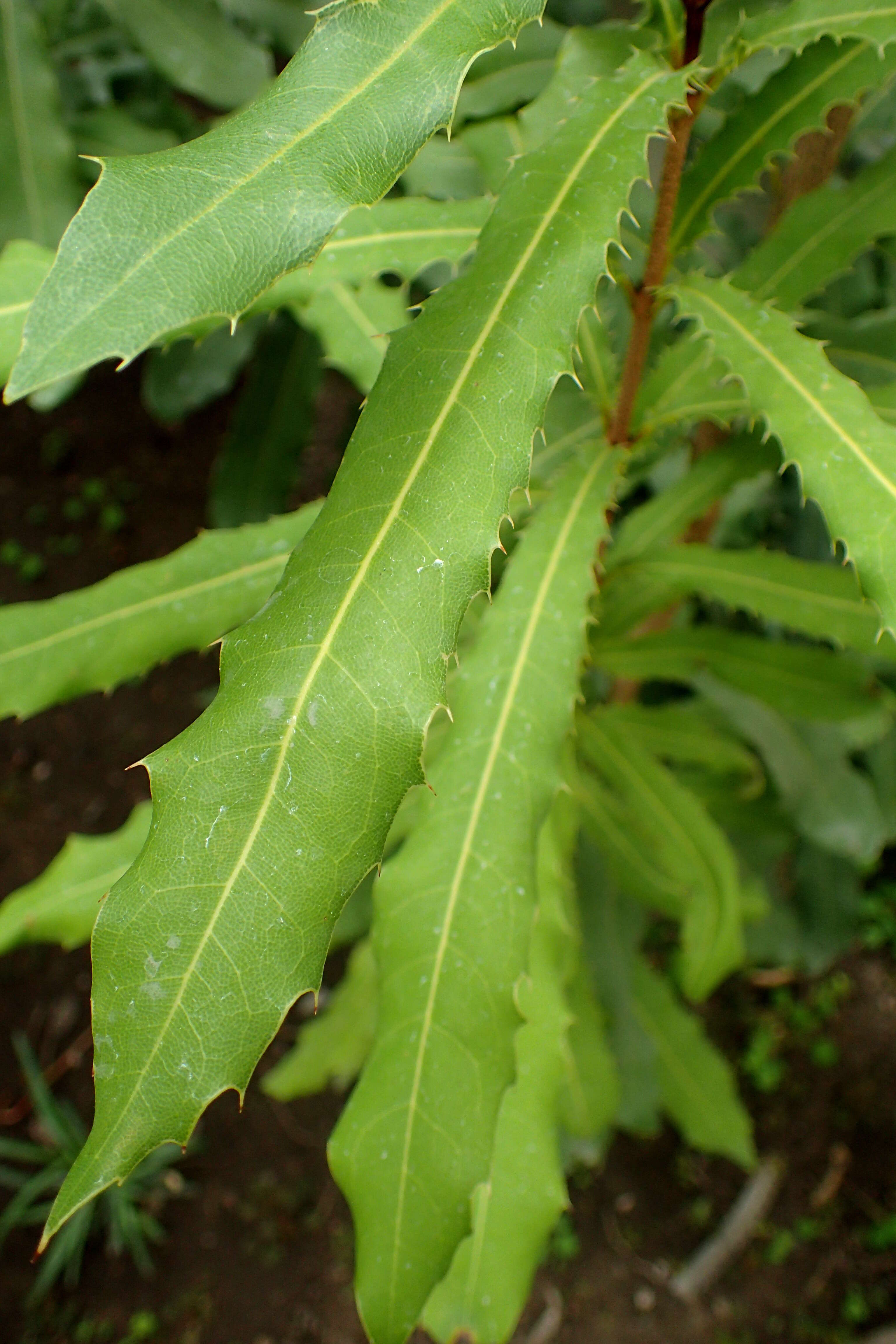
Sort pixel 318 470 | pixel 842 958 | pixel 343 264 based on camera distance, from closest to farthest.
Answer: pixel 343 264, pixel 842 958, pixel 318 470

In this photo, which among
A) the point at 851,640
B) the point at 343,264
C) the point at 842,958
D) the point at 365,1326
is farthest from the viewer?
the point at 842,958

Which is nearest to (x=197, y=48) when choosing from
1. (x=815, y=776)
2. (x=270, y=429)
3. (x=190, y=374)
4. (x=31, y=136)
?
(x=31, y=136)

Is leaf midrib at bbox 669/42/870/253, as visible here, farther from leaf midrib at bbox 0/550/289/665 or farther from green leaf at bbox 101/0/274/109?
green leaf at bbox 101/0/274/109

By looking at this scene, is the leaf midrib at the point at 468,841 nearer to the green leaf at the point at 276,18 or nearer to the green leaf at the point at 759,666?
the green leaf at the point at 759,666

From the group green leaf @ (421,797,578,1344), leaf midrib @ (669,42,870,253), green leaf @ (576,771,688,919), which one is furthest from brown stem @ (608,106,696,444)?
green leaf @ (576,771,688,919)

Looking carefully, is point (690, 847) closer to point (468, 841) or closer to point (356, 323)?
point (468, 841)

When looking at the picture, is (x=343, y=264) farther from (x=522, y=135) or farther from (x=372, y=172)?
(x=372, y=172)

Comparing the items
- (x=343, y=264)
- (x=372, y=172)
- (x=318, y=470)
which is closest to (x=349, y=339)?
(x=343, y=264)
